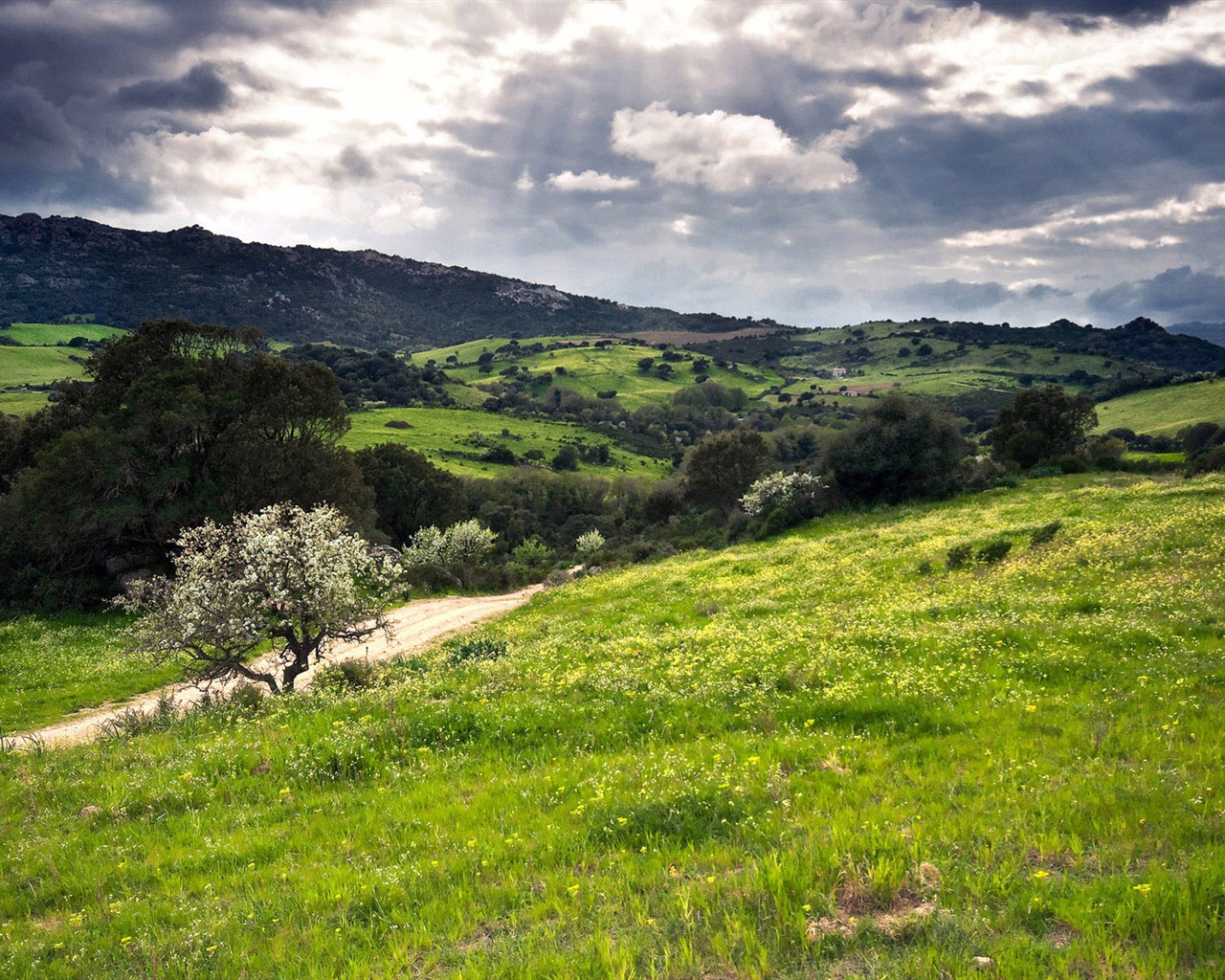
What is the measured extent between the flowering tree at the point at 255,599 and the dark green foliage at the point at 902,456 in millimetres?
41767

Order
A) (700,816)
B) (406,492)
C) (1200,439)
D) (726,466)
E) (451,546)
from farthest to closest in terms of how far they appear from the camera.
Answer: (1200,439), (726,466), (406,492), (451,546), (700,816)

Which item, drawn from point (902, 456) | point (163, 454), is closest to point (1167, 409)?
point (902, 456)

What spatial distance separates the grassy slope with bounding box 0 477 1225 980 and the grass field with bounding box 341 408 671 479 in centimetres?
10498

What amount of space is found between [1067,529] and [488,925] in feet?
89.4

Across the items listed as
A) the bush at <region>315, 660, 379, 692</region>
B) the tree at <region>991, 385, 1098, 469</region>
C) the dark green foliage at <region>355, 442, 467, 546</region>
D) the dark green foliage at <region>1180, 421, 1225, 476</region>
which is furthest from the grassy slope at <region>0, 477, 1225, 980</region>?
the dark green foliage at <region>355, 442, 467, 546</region>

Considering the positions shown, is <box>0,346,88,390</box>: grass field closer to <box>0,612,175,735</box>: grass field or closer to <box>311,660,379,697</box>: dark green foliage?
<box>0,612,175,735</box>: grass field

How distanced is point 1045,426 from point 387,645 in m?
64.3

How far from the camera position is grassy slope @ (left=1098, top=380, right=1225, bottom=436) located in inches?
3942

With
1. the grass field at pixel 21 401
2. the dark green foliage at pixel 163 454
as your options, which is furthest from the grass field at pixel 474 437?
the dark green foliage at pixel 163 454

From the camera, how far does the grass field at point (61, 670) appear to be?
2472 centimetres

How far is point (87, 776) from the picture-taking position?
1266 centimetres

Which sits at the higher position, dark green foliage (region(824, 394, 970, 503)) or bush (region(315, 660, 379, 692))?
dark green foliage (region(824, 394, 970, 503))

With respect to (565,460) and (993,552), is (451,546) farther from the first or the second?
(565,460)

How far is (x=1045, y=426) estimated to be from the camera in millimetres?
64938
